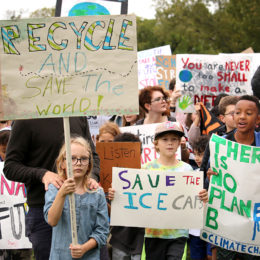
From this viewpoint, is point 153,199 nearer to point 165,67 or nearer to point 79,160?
point 79,160

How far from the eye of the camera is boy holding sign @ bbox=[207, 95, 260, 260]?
4.60 metres

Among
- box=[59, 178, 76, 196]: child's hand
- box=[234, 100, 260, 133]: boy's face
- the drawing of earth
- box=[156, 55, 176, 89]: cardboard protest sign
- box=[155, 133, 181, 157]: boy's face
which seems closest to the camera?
box=[59, 178, 76, 196]: child's hand

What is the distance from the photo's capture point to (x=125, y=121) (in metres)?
7.42

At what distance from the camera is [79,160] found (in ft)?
13.4

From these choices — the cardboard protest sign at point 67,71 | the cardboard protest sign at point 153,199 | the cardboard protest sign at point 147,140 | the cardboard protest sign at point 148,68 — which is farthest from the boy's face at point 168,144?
the cardboard protest sign at point 148,68

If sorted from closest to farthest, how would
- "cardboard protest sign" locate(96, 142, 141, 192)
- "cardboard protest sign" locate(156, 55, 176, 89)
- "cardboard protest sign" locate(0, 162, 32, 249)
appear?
"cardboard protest sign" locate(96, 142, 141, 192) < "cardboard protest sign" locate(0, 162, 32, 249) < "cardboard protest sign" locate(156, 55, 176, 89)

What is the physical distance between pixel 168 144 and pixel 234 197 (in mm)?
714

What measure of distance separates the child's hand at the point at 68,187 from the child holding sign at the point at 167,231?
1145 mm

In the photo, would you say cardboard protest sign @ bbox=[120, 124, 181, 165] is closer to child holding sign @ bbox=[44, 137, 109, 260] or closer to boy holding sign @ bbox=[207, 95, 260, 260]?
boy holding sign @ bbox=[207, 95, 260, 260]

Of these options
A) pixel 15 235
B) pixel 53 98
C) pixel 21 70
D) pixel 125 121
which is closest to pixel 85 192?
pixel 53 98

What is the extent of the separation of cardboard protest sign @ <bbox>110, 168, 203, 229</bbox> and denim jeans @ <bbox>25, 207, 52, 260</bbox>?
0.59 m

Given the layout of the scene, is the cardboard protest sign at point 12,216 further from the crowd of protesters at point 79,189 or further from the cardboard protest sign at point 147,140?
the cardboard protest sign at point 147,140

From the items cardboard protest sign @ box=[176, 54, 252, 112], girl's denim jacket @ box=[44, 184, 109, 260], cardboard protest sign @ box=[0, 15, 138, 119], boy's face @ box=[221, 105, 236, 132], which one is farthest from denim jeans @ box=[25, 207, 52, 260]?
cardboard protest sign @ box=[176, 54, 252, 112]

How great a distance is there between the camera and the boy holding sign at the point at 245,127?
181 inches
